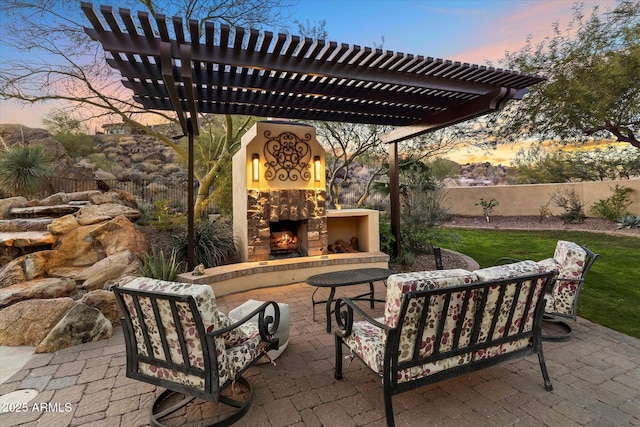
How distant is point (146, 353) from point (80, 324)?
188 cm

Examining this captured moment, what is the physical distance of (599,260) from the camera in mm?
6574

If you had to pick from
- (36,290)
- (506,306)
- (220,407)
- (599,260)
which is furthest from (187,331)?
(599,260)

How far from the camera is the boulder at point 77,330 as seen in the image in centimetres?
310

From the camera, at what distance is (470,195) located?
1576cm

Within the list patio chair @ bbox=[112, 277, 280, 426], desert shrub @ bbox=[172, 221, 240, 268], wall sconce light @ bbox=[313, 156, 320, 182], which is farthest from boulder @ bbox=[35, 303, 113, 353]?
wall sconce light @ bbox=[313, 156, 320, 182]

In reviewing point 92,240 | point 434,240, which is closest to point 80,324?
point 92,240

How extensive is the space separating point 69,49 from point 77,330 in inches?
322

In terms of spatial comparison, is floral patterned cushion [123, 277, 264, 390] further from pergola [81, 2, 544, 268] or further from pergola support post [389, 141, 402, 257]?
pergola support post [389, 141, 402, 257]

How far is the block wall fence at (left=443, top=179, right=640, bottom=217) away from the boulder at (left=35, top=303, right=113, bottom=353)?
10.0 meters

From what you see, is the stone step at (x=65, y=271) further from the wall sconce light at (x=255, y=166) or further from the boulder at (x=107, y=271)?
the wall sconce light at (x=255, y=166)

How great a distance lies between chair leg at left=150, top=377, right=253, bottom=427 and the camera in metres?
2.02

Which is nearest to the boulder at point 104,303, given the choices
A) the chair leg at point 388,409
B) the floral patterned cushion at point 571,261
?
the chair leg at point 388,409

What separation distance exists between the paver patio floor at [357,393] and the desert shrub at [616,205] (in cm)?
1083

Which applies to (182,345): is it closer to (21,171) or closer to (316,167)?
(316,167)
